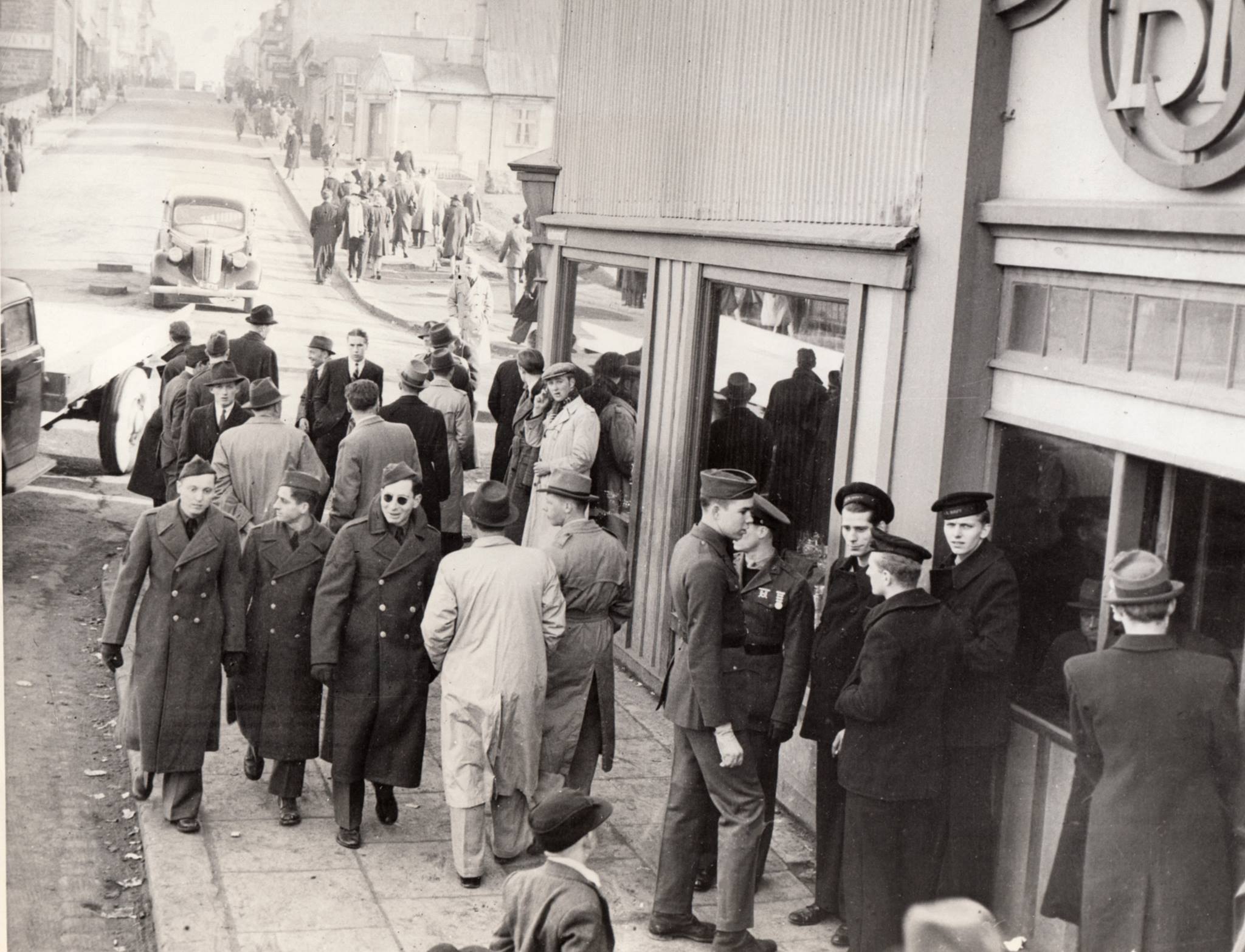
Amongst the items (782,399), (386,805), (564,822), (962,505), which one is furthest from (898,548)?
(386,805)

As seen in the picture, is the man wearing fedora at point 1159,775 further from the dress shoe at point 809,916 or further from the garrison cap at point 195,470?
the garrison cap at point 195,470

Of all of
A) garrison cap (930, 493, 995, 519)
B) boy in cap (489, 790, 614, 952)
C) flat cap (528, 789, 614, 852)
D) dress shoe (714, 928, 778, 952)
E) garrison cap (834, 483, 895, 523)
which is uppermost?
garrison cap (930, 493, 995, 519)

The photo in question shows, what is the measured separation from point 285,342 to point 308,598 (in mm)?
4217

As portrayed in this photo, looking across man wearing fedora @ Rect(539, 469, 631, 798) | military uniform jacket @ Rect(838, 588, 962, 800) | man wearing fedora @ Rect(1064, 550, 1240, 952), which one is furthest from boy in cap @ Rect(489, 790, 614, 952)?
man wearing fedora @ Rect(539, 469, 631, 798)

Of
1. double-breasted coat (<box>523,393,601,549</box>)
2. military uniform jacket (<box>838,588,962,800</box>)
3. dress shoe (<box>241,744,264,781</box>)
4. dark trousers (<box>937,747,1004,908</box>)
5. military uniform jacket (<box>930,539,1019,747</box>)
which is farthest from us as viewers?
double-breasted coat (<box>523,393,601,549</box>)

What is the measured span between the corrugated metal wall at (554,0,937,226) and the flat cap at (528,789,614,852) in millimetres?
3291

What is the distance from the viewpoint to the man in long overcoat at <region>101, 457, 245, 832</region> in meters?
6.59

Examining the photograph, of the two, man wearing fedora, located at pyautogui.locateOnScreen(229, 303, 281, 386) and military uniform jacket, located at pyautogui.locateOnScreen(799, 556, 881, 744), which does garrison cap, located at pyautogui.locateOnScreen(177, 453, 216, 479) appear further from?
man wearing fedora, located at pyautogui.locateOnScreen(229, 303, 281, 386)

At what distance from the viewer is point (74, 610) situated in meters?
9.77

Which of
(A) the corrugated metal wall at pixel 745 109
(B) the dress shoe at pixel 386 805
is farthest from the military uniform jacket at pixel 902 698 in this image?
(B) the dress shoe at pixel 386 805

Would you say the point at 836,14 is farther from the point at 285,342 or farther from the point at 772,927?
the point at 285,342

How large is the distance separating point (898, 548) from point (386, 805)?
9.70 feet

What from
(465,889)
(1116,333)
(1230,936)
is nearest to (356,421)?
(465,889)

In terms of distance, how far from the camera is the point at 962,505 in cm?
543
